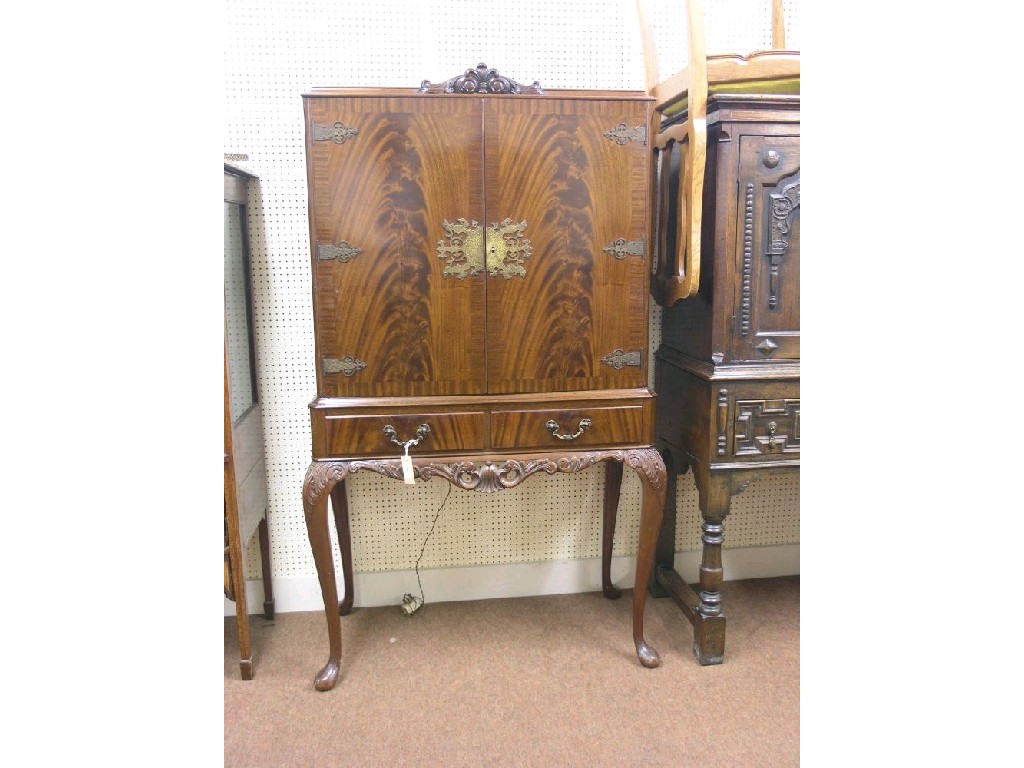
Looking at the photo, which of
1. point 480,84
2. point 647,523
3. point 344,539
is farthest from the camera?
→ point 344,539

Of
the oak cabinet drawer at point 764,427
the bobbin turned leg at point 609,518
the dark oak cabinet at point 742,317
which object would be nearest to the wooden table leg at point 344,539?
the bobbin turned leg at point 609,518

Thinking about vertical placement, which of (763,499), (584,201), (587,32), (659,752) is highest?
(587,32)

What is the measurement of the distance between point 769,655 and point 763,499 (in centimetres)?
64

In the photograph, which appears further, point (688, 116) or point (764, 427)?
point (764, 427)

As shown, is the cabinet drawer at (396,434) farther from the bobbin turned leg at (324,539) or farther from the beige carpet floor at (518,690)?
the beige carpet floor at (518,690)

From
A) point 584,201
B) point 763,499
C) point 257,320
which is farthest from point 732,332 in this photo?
point 257,320

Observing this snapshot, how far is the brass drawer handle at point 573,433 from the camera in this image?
2.03 m

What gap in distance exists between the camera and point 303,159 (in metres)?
2.32

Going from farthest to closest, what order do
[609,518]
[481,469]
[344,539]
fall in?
1. [609,518]
2. [344,539]
3. [481,469]

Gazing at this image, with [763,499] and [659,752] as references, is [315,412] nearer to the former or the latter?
[659,752]

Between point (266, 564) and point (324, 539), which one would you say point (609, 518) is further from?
point (266, 564)

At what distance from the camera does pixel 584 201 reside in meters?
1.95

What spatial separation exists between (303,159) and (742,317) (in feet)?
4.80

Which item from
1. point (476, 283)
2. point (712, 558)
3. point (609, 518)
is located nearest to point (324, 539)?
point (476, 283)
